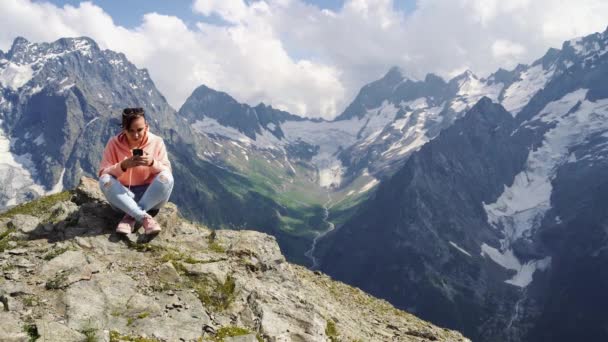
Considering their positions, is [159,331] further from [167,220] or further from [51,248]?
[167,220]

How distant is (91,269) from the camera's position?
42.4 feet

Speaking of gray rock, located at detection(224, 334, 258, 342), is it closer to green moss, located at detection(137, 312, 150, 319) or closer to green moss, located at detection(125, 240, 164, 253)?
green moss, located at detection(137, 312, 150, 319)

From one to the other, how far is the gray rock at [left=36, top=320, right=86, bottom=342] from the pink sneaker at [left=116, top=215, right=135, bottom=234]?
4.29m

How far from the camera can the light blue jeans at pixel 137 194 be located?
48.1ft

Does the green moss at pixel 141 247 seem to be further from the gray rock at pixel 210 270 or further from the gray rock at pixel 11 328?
the gray rock at pixel 11 328

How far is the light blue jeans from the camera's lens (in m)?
14.7

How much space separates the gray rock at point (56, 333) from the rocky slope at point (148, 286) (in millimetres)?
19

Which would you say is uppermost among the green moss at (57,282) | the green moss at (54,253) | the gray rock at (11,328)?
the green moss at (54,253)

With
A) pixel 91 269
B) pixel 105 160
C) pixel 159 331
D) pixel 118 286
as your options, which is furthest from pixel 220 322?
pixel 105 160

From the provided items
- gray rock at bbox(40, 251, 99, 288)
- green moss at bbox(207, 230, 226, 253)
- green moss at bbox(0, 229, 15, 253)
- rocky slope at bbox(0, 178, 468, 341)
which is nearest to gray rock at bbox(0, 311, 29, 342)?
rocky slope at bbox(0, 178, 468, 341)

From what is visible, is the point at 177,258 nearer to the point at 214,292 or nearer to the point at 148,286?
the point at 148,286

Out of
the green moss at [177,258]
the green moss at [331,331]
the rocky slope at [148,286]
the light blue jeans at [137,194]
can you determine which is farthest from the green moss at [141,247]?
the green moss at [331,331]

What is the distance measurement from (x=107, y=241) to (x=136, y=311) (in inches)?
141

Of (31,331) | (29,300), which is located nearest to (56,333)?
(31,331)
